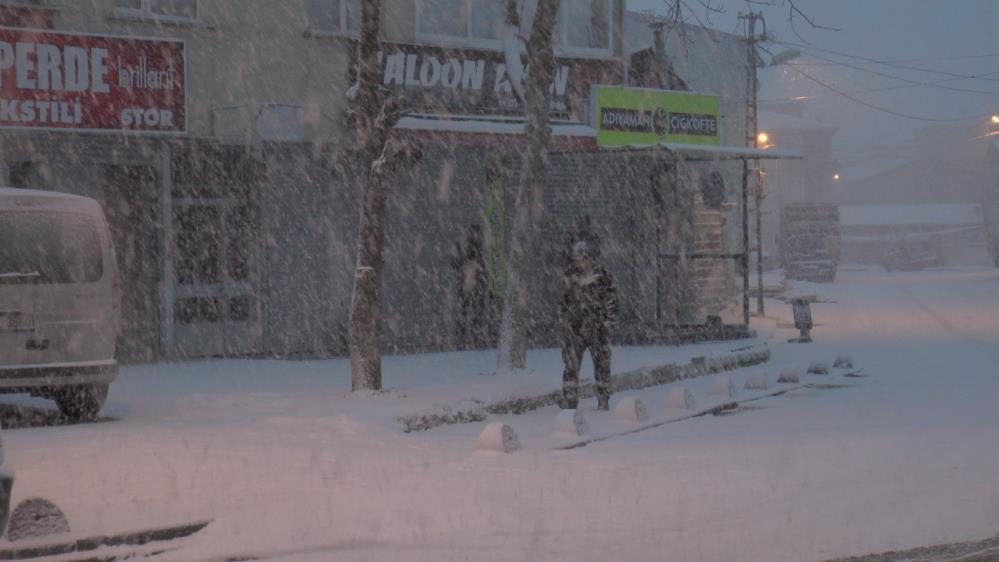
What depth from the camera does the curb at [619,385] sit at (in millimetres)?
13031

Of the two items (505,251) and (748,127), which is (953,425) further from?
(748,127)

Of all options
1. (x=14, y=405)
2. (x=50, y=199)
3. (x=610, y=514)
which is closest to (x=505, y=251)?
(x=14, y=405)

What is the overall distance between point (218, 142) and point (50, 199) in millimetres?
8299

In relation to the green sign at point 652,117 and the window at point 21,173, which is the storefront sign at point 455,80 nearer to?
the green sign at point 652,117

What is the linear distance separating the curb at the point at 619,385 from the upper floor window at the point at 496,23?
632 centimetres

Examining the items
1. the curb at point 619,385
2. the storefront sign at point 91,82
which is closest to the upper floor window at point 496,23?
the storefront sign at point 91,82

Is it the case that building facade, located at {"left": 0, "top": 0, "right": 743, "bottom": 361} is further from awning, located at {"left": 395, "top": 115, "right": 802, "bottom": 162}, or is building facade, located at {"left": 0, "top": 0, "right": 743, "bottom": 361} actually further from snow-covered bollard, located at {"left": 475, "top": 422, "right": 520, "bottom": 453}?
snow-covered bollard, located at {"left": 475, "top": 422, "right": 520, "bottom": 453}

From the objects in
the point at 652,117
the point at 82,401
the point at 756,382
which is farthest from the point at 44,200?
the point at 652,117

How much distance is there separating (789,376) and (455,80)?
7.98 meters

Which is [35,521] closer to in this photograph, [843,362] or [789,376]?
[789,376]

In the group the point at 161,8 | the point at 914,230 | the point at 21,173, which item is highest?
the point at 161,8

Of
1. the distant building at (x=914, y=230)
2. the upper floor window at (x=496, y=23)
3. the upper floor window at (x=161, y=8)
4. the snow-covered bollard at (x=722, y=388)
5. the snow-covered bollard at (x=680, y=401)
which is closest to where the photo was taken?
the snow-covered bollard at (x=680, y=401)

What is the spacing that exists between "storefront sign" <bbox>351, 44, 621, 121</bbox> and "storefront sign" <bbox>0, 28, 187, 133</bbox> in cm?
390

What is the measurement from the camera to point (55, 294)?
12.0 m
